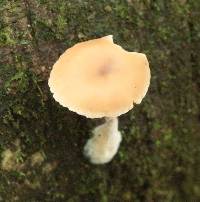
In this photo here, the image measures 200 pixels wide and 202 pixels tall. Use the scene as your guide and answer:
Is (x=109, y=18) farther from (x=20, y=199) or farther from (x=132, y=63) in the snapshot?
(x=20, y=199)

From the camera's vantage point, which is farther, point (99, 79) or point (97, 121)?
point (97, 121)

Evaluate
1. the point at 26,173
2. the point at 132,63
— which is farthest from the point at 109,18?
the point at 26,173

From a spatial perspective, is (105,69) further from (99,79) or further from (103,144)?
(103,144)

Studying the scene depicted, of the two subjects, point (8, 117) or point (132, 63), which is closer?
point (132, 63)

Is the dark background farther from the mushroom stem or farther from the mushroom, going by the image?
the mushroom

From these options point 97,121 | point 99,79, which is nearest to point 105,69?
point 99,79

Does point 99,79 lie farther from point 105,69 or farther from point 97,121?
point 97,121

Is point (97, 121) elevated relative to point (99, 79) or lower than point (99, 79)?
lower
